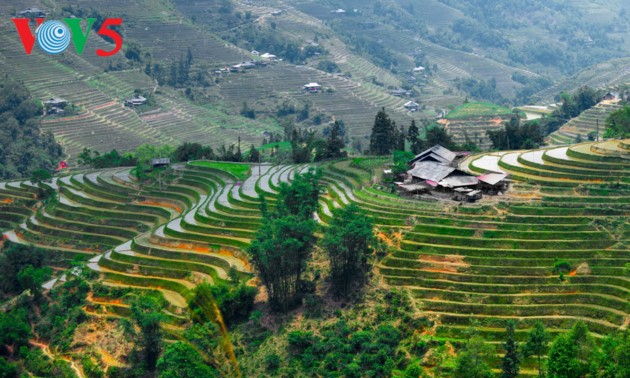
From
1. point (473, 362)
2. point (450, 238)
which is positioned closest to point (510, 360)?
point (473, 362)

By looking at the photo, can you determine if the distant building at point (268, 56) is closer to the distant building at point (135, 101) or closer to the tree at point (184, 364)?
the distant building at point (135, 101)

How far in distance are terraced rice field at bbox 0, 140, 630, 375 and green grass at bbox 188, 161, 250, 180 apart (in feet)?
3.10

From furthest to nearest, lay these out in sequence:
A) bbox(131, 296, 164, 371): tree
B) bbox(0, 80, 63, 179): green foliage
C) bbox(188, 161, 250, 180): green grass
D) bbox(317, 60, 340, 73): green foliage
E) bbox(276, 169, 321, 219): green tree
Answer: bbox(317, 60, 340, 73): green foliage, bbox(0, 80, 63, 179): green foliage, bbox(188, 161, 250, 180): green grass, bbox(276, 169, 321, 219): green tree, bbox(131, 296, 164, 371): tree

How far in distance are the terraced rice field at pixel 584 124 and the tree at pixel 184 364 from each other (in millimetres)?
48762

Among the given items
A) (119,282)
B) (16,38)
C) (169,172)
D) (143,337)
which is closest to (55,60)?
(16,38)

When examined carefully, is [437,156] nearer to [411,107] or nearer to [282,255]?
[282,255]

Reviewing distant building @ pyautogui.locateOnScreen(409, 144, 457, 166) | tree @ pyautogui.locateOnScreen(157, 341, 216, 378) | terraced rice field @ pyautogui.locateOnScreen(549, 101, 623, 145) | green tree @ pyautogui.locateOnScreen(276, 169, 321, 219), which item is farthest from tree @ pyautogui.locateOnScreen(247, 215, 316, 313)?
terraced rice field @ pyautogui.locateOnScreen(549, 101, 623, 145)

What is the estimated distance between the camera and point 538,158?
147 ft

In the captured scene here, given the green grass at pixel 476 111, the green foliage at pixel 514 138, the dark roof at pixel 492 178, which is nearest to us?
the dark roof at pixel 492 178

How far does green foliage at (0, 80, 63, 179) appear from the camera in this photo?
74.2 meters

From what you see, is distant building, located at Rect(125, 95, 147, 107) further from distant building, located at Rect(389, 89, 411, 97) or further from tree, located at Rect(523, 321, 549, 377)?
tree, located at Rect(523, 321, 549, 377)

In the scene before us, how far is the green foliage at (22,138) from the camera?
244 ft

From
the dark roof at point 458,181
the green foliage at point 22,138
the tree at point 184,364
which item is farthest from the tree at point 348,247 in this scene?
the green foliage at point 22,138

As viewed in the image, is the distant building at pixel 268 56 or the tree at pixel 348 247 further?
the distant building at pixel 268 56
